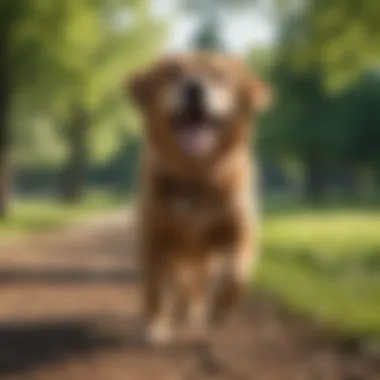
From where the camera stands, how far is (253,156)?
3.51 ft

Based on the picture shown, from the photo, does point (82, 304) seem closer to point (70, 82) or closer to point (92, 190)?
point (92, 190)

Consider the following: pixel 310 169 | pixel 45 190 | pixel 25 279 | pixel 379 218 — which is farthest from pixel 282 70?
pixel 25 279

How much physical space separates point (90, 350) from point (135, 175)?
0.29 metres

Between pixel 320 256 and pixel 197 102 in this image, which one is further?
pixel 320 256

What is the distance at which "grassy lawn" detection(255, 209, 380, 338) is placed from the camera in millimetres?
1120

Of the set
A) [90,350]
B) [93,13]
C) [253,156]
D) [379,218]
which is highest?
[93,13]

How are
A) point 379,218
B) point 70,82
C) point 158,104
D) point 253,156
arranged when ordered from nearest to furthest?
point 158,104
point 253,156
point 379,218
point 70,82

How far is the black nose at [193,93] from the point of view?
0.90 m

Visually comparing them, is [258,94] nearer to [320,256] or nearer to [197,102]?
[197,102]

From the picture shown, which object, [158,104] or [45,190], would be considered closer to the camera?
[158,104]

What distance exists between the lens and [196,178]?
98cm

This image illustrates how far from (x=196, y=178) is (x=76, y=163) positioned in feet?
0.88

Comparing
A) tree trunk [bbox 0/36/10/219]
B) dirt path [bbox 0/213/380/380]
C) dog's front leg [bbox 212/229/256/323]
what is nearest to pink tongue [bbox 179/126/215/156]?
dog's front leg [bbox 212/229/256/323]

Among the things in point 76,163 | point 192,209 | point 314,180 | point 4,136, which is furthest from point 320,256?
point 4,136
